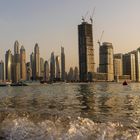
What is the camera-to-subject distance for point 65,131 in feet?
61.4

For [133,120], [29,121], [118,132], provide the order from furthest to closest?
[133,120] → [29,121] → [118,132]

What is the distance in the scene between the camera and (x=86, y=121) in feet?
68.9

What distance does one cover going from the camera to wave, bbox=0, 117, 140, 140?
1742 cm

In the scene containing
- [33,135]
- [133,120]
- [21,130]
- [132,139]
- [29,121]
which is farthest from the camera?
[133,120]

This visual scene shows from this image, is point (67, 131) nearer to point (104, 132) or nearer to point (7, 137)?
point (104, 132)

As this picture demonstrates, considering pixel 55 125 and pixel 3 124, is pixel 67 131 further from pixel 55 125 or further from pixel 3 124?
pixel 3 124

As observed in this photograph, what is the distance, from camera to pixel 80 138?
57.3 ft

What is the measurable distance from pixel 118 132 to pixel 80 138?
191 cm

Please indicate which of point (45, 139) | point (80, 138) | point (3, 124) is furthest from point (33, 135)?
point (3, 124)

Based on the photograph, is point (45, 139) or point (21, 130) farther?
point (21, 130)

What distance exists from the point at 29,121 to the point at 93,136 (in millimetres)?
6136

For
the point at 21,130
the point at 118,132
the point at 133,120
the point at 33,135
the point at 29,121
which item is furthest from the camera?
the point at 133,120

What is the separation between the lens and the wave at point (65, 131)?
57.2 ft

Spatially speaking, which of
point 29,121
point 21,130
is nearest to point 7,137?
point 21,130
